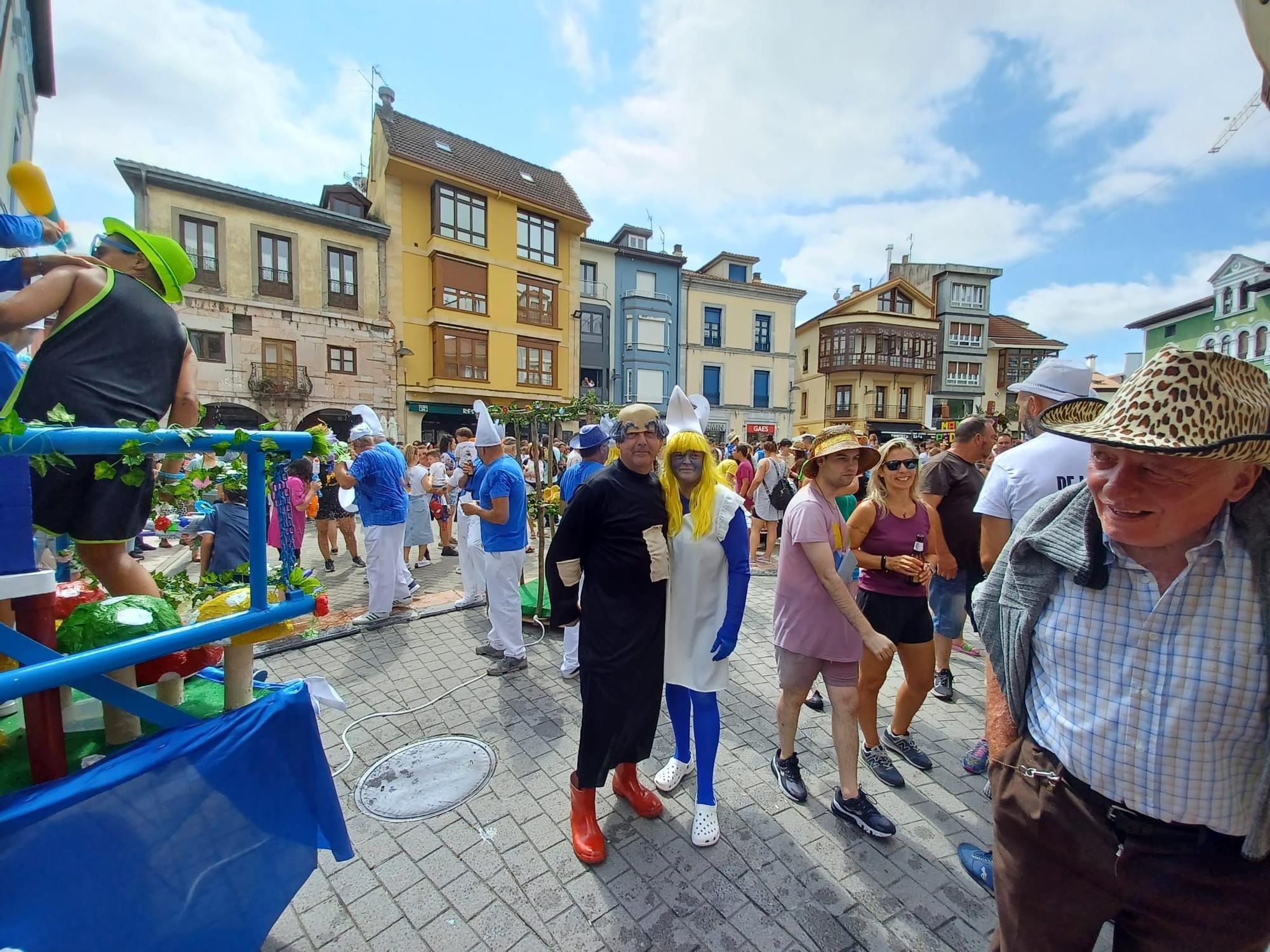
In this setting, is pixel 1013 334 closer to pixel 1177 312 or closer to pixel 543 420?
pixel 1177 312

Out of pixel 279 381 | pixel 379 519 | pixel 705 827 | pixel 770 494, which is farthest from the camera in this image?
pixel 279 381

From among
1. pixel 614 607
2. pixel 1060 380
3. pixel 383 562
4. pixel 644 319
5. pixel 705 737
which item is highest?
pixel 644 319

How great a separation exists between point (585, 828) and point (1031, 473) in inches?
112

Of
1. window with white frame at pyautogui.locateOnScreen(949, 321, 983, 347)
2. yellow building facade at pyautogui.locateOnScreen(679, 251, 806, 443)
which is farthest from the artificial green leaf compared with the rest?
window with white frame at pyautogui.locateOnScreen(949, 321, 983, 347)

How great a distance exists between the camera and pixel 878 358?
32812 millimetres

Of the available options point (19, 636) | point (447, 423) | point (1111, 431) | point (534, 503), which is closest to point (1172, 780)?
point (1111, 431)

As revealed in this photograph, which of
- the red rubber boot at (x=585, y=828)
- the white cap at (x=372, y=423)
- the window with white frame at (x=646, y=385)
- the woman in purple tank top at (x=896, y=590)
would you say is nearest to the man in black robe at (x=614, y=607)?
the red rubber boot at (x=585, y=828)

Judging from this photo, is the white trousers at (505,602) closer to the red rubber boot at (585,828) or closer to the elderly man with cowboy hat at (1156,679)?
the red rubber boot at (585,828)

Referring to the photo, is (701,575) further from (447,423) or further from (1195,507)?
(447,423)

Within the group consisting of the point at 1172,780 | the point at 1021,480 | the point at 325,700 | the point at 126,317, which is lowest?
the point at 325,700

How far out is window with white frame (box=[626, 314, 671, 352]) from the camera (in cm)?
2848

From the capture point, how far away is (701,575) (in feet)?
8.76

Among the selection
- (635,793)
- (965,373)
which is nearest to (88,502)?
(635,793)

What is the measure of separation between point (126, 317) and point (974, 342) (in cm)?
4165
